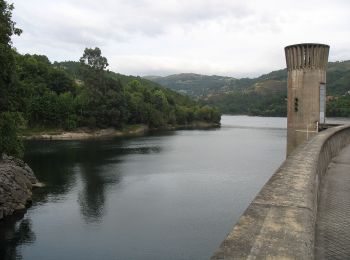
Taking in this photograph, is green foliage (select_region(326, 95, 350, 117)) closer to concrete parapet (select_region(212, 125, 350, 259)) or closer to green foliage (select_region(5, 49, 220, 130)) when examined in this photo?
green foliage (select_region(5, 49, 220, 130))

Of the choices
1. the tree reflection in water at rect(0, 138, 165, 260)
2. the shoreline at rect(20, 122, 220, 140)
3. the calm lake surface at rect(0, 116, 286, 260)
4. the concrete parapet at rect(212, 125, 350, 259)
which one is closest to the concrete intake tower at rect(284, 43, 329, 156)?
the calm lake surface at rect(0, 116, 286, 260)

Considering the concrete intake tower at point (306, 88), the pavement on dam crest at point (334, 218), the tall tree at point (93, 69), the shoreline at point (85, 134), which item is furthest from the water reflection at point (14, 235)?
the tall tree at point (93, 69)

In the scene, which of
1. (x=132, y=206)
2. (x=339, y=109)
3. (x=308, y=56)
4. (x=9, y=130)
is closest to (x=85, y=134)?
(x=9, y=130)

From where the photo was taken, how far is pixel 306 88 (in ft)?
84.4

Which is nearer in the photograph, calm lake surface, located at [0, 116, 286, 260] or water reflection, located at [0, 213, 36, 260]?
water reflection, located at [0, 213, 36, 260]

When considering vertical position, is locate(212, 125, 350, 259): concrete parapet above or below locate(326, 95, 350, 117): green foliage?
above

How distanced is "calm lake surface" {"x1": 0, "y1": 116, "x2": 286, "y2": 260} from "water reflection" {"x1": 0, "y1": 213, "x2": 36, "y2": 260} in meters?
0.05

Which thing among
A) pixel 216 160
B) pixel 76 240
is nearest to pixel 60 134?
pixel 216 160

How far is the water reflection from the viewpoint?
19553mm

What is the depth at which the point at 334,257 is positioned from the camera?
250 inches

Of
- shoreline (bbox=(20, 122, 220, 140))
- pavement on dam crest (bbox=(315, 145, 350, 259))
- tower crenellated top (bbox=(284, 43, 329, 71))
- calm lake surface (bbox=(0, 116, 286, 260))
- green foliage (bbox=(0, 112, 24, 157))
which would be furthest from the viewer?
shoreline (bbox=(20, 122, 220, 140))

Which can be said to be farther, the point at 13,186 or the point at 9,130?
the point at 13,186

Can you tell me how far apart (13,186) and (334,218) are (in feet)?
83.2

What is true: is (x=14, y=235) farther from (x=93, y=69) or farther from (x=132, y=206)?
(x=93, y=69)
